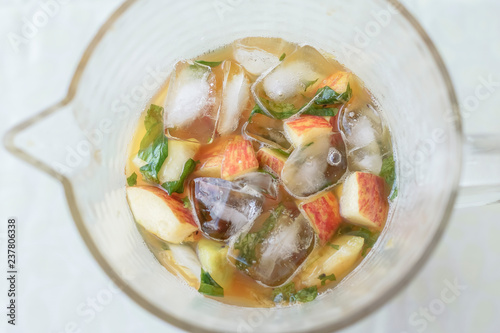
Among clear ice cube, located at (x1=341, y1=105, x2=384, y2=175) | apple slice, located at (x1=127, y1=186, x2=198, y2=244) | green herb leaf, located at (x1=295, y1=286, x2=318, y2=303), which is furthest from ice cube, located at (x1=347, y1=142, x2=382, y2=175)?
apple slice, located at (x1=127, y1=186, x2=198, y2=244)

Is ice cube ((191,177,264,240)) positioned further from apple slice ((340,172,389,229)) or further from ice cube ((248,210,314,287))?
apple slice ((340,172,389,229))

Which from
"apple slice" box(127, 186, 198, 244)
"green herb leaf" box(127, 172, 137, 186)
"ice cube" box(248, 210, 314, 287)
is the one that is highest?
"green herb leaf" box(127, 172, 137, 186)

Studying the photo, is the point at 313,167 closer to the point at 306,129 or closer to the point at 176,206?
the point at 306,129

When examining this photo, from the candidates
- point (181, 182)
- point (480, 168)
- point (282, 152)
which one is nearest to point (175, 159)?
point (181, 182)

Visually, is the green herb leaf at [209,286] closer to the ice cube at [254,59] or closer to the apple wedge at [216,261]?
the apple wedge at [216,261]

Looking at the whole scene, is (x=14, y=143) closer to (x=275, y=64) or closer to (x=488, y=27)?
(x=275, y=64)

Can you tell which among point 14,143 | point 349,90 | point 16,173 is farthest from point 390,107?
point 16,173
